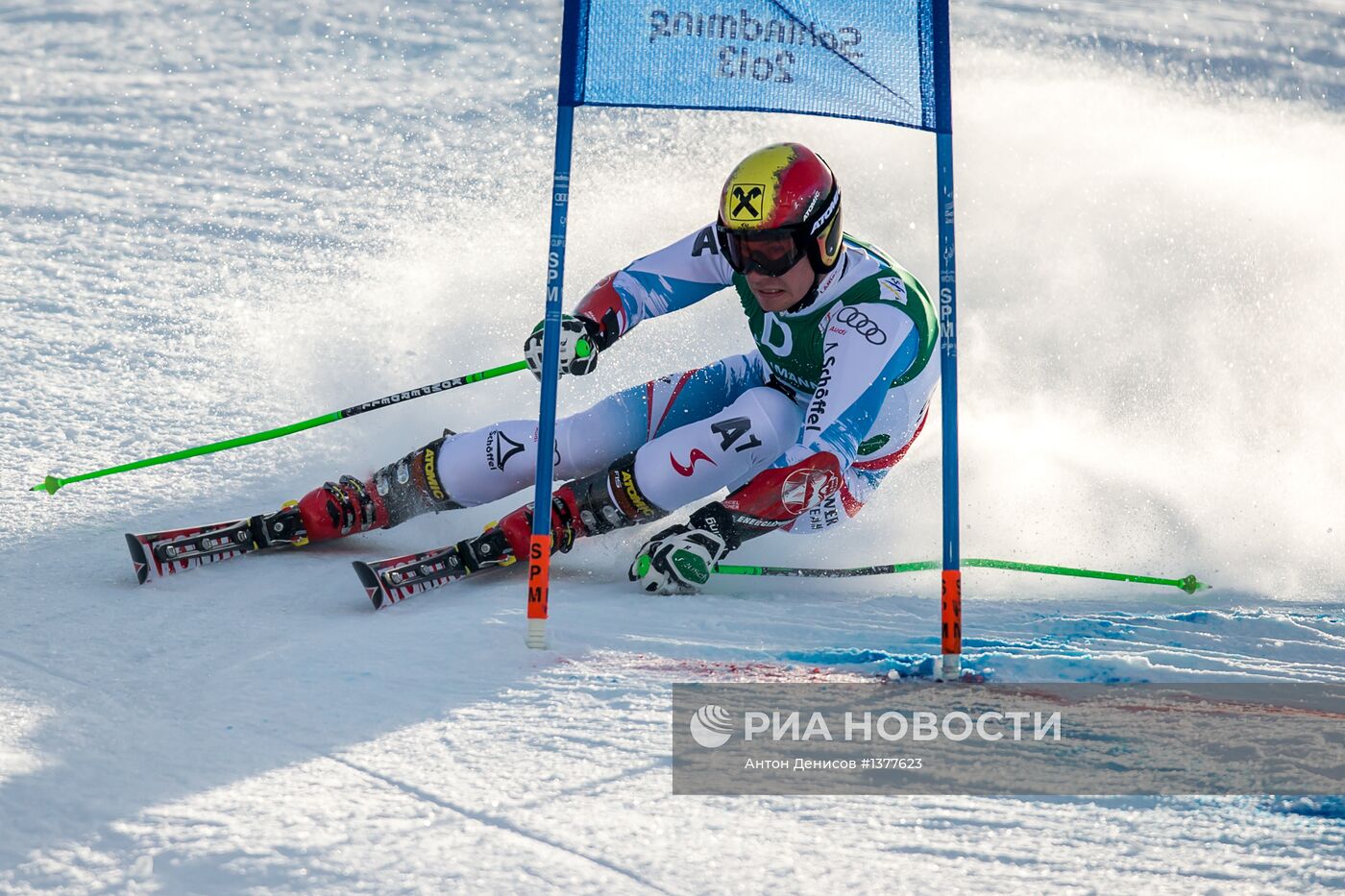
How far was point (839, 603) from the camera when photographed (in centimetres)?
490

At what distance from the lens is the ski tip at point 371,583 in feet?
15.0

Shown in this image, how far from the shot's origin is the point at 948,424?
3.98 m

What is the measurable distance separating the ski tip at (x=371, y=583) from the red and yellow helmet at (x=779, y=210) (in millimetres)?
1574

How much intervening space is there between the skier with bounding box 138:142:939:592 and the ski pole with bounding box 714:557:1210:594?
181 mm

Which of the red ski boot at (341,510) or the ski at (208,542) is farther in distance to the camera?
the red ski boot at (341,510)

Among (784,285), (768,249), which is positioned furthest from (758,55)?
(784,285)

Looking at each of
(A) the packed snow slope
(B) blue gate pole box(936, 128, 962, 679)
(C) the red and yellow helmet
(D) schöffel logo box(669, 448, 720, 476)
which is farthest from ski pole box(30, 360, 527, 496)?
(B) blue gate pole box(936, 128, 962, 679)

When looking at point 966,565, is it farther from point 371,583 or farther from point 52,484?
point 52,484

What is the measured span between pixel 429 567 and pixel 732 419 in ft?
3.84

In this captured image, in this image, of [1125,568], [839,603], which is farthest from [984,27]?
[839,603]

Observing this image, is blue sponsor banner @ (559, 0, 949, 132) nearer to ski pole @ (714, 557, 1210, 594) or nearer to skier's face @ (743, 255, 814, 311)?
skier's face @ (743, 255, 814, 311)

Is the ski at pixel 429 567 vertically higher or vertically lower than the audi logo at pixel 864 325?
lower

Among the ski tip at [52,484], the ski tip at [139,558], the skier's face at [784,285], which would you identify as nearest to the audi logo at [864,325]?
the skier's face at [784,285]

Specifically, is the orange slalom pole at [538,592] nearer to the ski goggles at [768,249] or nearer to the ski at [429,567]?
the ski at [429,567]
